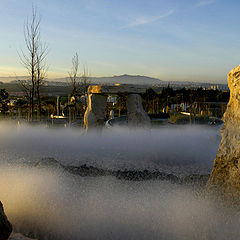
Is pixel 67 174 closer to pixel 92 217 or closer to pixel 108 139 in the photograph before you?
pixel 92 217

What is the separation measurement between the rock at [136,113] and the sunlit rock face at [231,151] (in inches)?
238

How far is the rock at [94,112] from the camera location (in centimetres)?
1071

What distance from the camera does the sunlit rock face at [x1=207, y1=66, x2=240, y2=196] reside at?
13.7ft

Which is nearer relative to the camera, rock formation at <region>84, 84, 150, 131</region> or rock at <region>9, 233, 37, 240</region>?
rock at <region>9, 233, 37, 240</region>

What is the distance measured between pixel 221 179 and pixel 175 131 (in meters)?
8.80

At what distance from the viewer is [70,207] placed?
4.54 metres

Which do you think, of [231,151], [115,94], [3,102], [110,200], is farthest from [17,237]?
[3,102]

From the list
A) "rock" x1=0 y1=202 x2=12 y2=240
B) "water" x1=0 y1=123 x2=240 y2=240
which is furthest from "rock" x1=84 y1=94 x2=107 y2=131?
"rock" x1=0 y1=202 x2=12 y2=240

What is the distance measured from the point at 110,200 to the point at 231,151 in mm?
2327

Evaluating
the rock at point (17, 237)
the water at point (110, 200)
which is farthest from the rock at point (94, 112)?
the rock at point (17, 237)

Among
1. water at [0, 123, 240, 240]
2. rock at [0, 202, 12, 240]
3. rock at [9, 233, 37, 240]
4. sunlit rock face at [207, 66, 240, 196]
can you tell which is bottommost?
rock at [9, 233, 37, 240]

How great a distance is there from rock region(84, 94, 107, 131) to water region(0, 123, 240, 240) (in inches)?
87.4

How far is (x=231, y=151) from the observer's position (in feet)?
13.9

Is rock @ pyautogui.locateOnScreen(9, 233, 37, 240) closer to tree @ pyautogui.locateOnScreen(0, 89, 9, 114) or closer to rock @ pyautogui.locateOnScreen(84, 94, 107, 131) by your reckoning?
rock @ pyautogui.locateOnScreen(84, 94, 107, 131)
